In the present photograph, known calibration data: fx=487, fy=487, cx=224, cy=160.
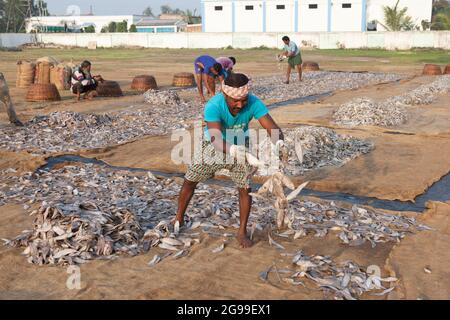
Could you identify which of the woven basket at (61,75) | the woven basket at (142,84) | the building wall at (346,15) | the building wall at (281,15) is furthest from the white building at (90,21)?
the woven basket at (142,84)

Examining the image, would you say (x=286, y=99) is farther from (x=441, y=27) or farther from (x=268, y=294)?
(x=441, y=27)

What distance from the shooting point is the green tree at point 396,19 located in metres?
51.9

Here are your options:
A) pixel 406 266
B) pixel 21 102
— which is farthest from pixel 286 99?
pixel 406 266

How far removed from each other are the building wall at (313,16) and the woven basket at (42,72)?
43.4m

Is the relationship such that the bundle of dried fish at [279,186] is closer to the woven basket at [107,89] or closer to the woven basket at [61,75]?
the woven basket at [107,89]

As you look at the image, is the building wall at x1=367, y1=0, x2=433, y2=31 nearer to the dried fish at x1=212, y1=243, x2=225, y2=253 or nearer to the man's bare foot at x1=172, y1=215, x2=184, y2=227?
the man's bare foot at x1=172, y1=215, x2=184, y2=227

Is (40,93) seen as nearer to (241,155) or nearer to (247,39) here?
(241,155)

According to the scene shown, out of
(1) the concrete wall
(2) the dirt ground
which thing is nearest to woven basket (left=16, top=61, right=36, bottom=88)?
(2) the dirt ground

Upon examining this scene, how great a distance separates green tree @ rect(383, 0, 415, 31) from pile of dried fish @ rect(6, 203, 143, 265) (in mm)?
52804

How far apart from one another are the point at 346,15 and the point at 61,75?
146ft

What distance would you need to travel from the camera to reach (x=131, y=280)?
419 cm

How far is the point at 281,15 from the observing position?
57.6 m

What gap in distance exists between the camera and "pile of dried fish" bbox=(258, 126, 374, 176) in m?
8.05

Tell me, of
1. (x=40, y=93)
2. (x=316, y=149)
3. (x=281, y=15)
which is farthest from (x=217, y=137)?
(x=281, y=15)
